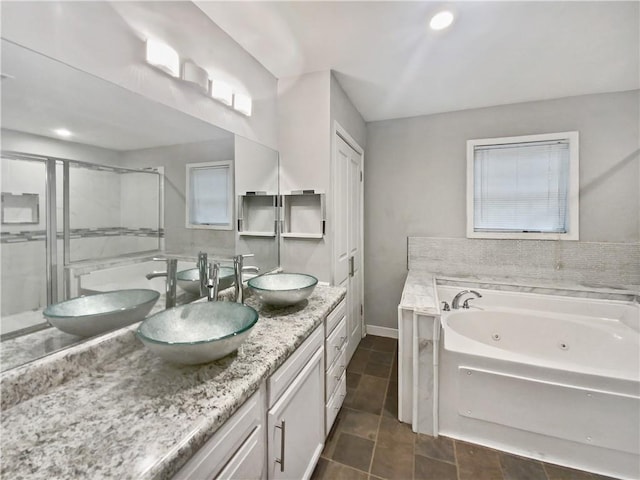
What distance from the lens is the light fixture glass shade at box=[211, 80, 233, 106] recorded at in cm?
150

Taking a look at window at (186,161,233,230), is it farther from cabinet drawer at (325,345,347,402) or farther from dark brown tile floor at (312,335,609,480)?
dark brown tile floor at (312,335,609,480)

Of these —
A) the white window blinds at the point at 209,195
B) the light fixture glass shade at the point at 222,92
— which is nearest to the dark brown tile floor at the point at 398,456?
the white window blinds at the point at 209,195

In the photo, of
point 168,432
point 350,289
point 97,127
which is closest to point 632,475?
point 350,289

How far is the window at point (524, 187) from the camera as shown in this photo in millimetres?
2594

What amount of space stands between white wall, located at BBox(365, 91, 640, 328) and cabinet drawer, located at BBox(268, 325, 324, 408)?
1935mm

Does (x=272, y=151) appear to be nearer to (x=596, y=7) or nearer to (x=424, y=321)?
(x=424, y=321)

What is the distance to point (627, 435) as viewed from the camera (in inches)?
57.7

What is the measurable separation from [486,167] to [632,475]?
2.44 metres

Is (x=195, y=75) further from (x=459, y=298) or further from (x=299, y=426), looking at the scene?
(x=459, y=298)

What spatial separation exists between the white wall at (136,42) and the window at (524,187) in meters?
2.38

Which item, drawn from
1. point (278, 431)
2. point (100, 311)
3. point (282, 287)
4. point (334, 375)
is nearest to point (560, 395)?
point (334, 375)

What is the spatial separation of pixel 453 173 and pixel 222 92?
7.95 feet

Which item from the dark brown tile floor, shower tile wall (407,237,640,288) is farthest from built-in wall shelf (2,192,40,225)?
shower tile wall (407,237,640,288)

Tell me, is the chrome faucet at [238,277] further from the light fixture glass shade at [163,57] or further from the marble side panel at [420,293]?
the marble side panel at [420,293]
